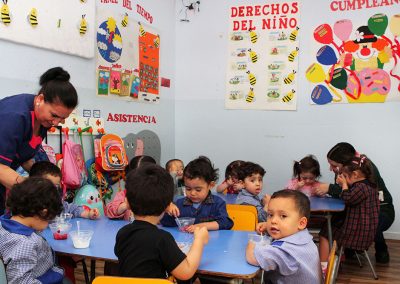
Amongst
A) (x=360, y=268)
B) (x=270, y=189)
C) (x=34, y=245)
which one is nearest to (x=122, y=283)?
(x=34, y=245)

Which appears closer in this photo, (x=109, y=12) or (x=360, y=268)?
(x=360, y=268)

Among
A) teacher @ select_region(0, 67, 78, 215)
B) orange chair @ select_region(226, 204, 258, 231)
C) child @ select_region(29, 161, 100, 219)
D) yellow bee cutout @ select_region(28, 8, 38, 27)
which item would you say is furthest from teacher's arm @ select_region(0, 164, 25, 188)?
yellow bee cutout @ select_region(28, 8, 38, 27)

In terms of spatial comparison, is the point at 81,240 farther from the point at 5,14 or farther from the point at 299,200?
the point at 5,14

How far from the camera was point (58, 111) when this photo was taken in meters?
2.49

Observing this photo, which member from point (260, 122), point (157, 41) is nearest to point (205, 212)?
point (260, 122)

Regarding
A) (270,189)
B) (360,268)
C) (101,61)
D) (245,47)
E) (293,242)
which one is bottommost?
(360,268)

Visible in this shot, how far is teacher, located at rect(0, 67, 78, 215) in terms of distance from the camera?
2.40 m

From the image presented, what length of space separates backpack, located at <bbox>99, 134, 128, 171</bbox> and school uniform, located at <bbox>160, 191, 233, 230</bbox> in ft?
6.16

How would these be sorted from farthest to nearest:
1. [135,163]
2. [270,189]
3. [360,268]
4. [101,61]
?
1. [270,189]
2. [101,61]
3. [360,268]
4. [135,163]

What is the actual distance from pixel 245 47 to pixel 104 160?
2.73 metres

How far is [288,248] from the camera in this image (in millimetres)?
2098

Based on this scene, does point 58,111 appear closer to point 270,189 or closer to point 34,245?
point 34,245

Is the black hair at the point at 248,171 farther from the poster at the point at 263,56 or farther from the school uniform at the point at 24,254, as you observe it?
the school uniform at the point at 24,254

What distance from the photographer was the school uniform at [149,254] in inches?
71.5
